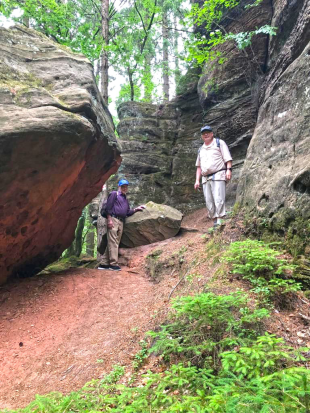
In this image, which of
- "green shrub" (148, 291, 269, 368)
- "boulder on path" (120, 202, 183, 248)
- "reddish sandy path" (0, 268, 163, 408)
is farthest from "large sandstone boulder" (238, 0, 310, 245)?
"boulder on path" (120, 202, 183, 248)

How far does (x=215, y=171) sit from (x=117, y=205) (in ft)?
11.4

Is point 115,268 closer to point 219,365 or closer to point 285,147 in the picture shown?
point 285,147

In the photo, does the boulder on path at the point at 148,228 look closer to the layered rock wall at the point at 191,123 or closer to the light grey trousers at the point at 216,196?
the layered rock wall at the point at 191,123

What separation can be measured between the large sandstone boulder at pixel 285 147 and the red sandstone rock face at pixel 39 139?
362 centimetres

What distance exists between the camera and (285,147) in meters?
4.90

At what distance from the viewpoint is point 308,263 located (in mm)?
3490

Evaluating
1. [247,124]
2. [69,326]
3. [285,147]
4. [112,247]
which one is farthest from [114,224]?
[247,124]

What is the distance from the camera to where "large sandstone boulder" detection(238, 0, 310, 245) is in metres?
4.17

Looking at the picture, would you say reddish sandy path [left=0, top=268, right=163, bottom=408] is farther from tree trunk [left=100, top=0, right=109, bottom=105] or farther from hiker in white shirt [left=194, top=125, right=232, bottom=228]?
tree trunk [left=100, top=0, right=109, bottom=105]

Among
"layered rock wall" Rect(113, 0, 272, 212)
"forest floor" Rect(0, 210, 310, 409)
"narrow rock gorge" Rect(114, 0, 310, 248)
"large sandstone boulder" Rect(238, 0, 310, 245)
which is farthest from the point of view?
"layered rock wall" Rect(113, 0, 272, 212)

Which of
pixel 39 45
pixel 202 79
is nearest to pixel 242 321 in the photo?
pixel 39 45

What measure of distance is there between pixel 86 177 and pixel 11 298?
3339 mm

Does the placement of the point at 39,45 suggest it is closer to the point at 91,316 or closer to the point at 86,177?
the point at 86,177

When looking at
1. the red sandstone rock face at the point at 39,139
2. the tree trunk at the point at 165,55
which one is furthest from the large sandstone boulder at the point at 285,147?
the tree trunk at the point at 165,55
